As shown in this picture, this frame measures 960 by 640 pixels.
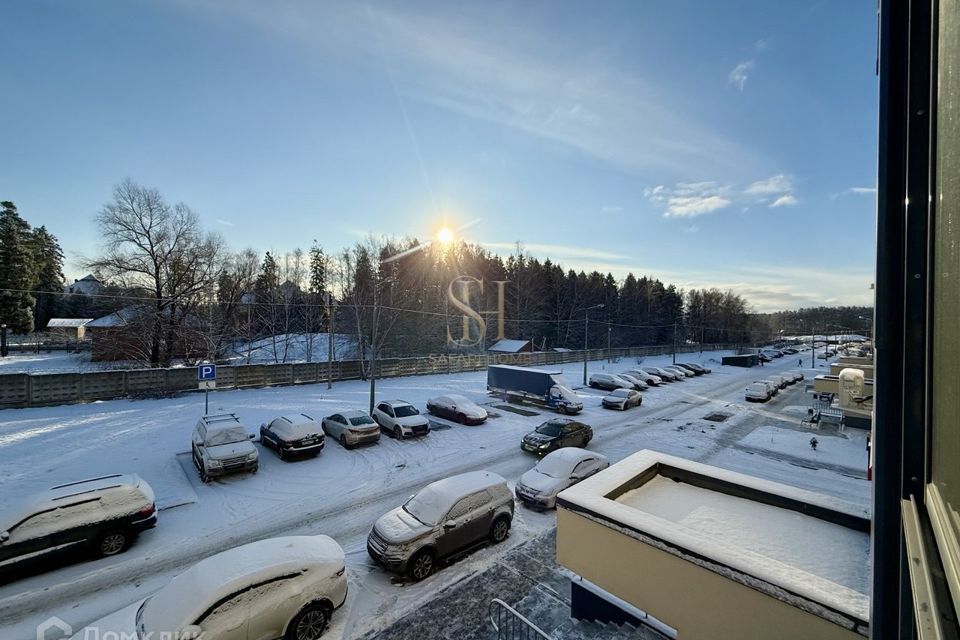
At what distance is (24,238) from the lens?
45.2 m

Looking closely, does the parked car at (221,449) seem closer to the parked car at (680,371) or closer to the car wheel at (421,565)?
the car wheel at (421,565)

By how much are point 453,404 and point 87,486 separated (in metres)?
13.6

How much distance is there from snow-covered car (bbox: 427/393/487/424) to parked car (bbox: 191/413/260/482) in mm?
9077

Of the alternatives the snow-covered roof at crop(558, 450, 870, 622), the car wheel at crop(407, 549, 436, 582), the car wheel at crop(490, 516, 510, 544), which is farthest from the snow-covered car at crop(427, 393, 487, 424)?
the snow-covered roof at crop(558, 450, 870, 622)

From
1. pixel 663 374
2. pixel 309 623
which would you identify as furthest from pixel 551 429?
pixel 663 374

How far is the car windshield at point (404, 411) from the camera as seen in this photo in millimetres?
17594

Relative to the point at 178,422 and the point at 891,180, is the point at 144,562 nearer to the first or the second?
the point at 178,422

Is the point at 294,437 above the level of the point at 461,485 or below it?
below

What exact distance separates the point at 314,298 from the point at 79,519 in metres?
44.2

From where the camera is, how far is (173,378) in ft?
73.0

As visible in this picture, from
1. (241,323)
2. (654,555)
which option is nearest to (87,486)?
(654,555)

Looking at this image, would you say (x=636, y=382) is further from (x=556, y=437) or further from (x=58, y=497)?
(x=58, y=497)

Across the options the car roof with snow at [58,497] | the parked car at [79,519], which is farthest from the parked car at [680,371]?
the car roof with snow at [58,497]

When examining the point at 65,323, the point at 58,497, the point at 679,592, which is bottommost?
the point at 58,497
